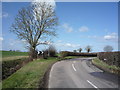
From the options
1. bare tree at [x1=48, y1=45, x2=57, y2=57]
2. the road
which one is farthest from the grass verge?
bare tree at [x1=48, y1=45, x2=57, y2=57]

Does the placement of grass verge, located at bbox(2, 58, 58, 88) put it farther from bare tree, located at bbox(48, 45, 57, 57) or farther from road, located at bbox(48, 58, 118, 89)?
bare tree, located at bbox(48, 45, 57, 57)

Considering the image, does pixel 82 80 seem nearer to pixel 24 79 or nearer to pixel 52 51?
pixel 24 79

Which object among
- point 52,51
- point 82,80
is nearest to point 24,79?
point 82,80

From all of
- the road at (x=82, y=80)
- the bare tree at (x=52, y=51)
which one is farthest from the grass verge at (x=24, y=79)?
the bare tree at (x=52, y=51)

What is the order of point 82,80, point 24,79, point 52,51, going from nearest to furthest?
point 82,80
point 24,79
point 52,51

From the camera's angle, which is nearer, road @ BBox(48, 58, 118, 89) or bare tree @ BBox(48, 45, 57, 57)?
road @ BBox(48, 58, 118, 89)

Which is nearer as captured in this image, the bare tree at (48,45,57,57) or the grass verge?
the grass verge

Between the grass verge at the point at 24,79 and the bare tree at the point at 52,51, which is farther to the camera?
the bare tree at the point at 52,51

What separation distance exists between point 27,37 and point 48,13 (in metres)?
7.62

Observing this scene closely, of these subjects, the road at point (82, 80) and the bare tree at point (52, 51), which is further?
the bare tree at point (52, 51)

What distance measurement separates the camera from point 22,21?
31.5 m

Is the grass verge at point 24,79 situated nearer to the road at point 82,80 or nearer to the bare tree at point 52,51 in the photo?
the road at point 82,80

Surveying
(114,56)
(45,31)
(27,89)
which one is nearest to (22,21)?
(45,31)

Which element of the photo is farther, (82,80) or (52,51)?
(52,51)
